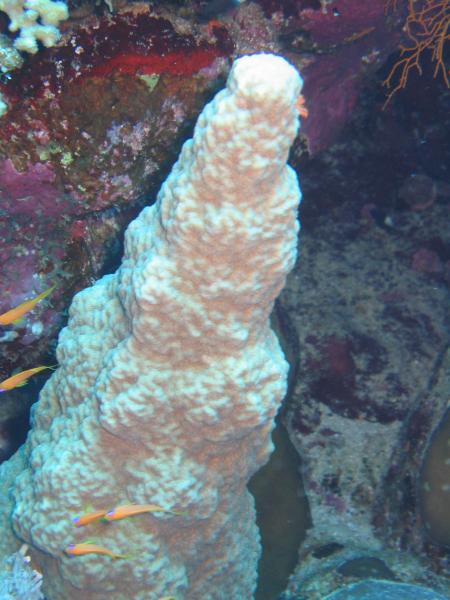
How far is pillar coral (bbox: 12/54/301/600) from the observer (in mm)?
2160

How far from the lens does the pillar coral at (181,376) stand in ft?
7.09

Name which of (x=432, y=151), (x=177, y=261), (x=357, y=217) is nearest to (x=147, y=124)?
(x=177, y=261)

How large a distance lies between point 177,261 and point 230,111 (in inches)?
31.0

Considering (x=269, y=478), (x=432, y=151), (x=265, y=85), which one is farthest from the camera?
(x=432, y=151)

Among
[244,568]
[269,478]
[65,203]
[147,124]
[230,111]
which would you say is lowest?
[244,568]

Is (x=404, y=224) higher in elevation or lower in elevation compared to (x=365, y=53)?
lower

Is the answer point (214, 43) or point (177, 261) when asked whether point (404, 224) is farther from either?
point (177, 261)

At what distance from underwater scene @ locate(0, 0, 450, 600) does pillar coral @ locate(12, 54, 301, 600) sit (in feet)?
0.04

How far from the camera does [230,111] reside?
6.56 feet

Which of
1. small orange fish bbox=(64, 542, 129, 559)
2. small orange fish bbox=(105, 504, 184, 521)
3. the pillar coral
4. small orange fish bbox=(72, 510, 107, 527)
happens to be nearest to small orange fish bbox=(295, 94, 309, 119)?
the pillar coral

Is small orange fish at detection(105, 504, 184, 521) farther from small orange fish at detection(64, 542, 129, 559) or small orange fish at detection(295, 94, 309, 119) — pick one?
small orange fish at detection(295, 94, 309, 119)

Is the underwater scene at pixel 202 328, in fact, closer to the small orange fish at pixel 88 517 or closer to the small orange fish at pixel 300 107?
the small orange fish at pixel 88 517

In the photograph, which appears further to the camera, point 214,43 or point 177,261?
point 214,43

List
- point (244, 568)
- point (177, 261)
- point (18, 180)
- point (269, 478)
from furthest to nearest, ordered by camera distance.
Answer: point (269, 478)
point (244, 568)
point (18, 180)
point (177, 261)
